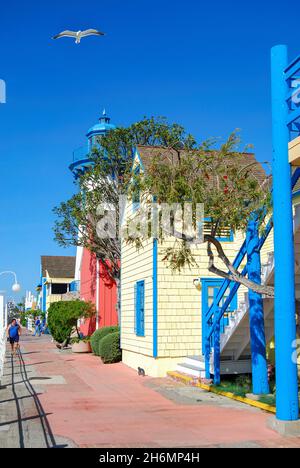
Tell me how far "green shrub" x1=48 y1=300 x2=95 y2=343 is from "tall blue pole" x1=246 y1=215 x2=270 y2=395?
15.6 metres

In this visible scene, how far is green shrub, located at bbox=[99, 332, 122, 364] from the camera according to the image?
792 inches

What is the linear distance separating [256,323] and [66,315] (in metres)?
15.9

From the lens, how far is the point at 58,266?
58656mm

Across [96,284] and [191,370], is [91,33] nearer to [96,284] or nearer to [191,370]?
[191,370]

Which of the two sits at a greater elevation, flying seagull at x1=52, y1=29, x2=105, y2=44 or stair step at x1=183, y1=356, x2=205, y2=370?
flying seagull at x1=52, y1=29, x2=105, y2=44

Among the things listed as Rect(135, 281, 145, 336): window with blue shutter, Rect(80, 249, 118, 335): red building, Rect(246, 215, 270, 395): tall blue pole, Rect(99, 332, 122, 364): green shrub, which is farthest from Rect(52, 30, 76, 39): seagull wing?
Rect(80, 249, 118, 335): red building

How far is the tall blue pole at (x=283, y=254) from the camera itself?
8.15 metres

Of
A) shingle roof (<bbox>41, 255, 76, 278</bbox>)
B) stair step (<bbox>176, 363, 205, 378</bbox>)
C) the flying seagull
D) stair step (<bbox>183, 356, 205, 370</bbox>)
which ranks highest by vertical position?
the flying seagull

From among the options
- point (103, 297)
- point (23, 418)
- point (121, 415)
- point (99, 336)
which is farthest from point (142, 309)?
point (103, 297)

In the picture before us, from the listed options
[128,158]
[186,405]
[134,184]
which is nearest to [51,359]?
[128,158]

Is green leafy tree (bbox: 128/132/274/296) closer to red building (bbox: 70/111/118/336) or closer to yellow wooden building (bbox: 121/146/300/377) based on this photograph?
yellow wooden building (bbox: 121/146/300/377)
